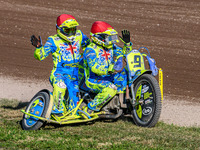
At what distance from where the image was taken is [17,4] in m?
18.4

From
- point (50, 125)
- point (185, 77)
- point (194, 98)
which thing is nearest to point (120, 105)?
point (50, 125)

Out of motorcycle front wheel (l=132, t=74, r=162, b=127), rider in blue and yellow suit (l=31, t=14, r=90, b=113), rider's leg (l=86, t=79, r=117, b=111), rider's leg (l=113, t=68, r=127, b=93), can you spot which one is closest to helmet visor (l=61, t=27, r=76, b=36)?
rider in blue and yellow suit (l=31, t=14, r=90, b=113)

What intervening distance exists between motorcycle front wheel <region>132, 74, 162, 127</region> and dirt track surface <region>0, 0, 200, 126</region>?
435 centimetres

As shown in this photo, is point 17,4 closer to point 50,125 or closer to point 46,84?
point 46,84

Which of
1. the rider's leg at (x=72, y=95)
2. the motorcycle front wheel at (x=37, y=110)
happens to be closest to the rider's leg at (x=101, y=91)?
the rider's leg at (x=72, y=95)

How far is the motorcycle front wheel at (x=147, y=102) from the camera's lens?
26.8ft

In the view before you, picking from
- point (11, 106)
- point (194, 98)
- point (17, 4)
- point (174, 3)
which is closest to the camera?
point (11, 106)

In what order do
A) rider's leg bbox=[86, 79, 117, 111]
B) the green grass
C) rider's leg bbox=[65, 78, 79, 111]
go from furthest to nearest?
rider's leg bbox=[65, 78, 79, 111] < rider's leg bbox=[86, 79, 117, 111] < the green grass

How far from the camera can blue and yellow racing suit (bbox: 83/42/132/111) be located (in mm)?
8695

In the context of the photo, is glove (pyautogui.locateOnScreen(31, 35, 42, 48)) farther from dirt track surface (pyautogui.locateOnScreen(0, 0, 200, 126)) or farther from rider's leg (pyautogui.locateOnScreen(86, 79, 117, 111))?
dirt track surface (pyautogui.locateOnScreen(0, 0, 200, 126))

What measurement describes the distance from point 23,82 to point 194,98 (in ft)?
18.0

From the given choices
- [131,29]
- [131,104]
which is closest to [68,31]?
[131,104]

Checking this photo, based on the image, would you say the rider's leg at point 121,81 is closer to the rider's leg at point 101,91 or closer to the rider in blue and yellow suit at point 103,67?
the rider in blue and yellow suit at point 103,67

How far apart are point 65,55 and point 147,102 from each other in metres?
2.15
